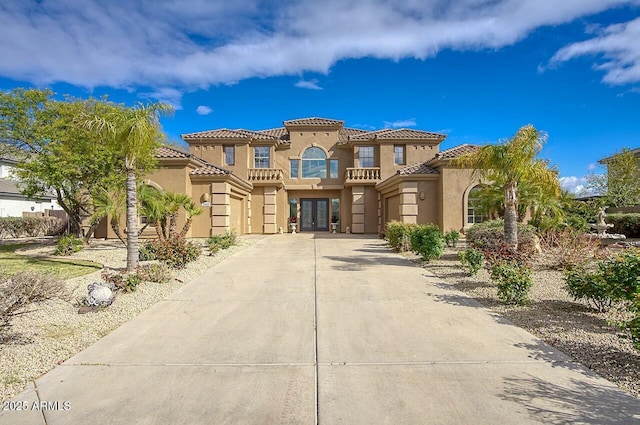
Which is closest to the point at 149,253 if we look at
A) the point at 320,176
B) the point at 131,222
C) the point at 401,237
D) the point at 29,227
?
the point at 131,222

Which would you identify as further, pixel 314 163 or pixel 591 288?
pixel 314 163

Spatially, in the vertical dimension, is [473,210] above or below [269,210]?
below

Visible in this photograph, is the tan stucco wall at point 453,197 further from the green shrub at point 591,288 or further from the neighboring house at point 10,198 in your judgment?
the neighboring house at point 10,198

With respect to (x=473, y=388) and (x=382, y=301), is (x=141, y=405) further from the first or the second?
(x=382, y=301)

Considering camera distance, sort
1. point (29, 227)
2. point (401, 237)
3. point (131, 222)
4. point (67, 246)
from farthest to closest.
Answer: point (29, 227) → point (401, 237) → point (67, 246) → point (131, 222)

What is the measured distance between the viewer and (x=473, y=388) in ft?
11.9

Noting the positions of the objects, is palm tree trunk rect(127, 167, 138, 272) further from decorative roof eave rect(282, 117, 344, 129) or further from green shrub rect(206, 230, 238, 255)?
decorative roof eave rect(282, 117, 344, 129)

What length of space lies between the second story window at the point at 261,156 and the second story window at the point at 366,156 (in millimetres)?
6246

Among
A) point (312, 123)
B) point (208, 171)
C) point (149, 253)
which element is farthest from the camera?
point (312, 123)

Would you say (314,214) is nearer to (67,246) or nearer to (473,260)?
(67,246)

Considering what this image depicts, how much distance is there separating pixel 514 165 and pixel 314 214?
17.6 meters

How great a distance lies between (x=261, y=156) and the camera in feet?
81.0

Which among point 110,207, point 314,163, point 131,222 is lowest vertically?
point 131,222

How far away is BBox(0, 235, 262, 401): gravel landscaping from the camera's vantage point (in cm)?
400
